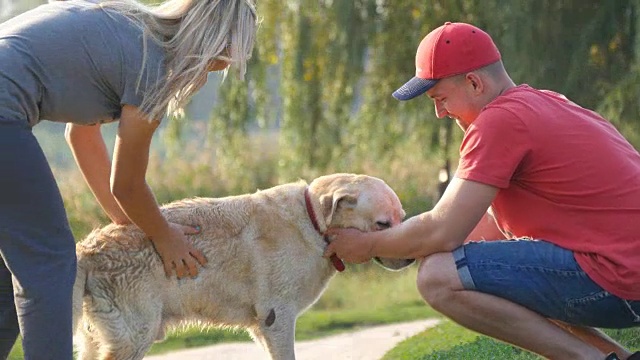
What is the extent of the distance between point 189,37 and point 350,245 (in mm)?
1246

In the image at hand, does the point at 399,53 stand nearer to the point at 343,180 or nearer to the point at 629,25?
the point at 629,25

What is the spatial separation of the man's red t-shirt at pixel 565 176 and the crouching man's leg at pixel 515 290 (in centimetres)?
10

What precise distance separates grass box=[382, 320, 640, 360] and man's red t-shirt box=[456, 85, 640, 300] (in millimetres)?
1573

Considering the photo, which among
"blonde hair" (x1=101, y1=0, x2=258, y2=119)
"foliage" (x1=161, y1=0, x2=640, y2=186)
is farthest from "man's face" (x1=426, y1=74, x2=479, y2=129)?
"foliage" (x1=161, y1=0, x2=640, y2=186)

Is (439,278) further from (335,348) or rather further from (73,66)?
(335,348)

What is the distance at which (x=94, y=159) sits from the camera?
4645 mm

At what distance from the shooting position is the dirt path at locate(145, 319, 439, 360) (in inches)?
261

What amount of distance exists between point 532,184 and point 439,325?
3.38 meters

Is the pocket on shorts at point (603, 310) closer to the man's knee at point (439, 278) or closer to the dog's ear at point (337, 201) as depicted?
the man's knee at point (439, 278)

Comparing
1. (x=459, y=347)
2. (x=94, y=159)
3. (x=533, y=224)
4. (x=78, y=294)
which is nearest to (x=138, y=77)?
(x=94, y=159)

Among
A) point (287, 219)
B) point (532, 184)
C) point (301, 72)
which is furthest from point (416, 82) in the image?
point (301, 72)

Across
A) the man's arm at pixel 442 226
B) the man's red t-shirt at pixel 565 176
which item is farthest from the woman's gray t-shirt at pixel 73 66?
the man's red t-shirt at pixel 565 176

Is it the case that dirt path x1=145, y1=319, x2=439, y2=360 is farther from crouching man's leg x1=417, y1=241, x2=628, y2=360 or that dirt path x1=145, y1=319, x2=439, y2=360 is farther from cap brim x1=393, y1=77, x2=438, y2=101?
cap brim x1=393, y1=77, x2=438, y2=101

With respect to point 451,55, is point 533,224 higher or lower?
lower
